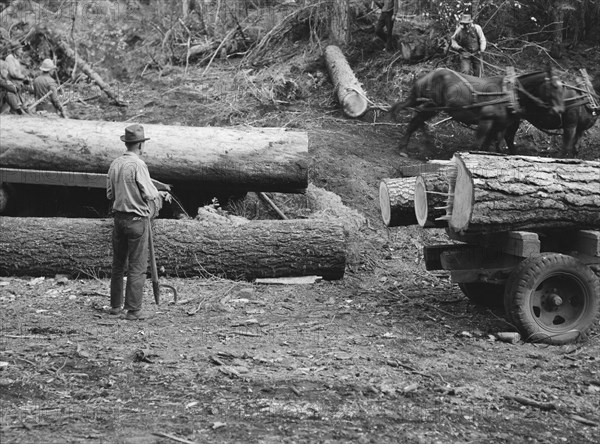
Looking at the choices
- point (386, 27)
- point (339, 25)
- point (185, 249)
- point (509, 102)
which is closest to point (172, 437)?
point (185, 249)

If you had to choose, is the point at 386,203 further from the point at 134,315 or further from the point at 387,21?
the point at 387,21

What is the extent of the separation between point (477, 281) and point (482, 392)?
204cm

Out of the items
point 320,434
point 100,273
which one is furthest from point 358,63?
point 320,434

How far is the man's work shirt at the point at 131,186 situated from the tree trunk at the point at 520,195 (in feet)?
9.54

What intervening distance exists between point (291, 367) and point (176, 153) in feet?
16.8

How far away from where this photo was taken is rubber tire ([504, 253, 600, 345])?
7434mm

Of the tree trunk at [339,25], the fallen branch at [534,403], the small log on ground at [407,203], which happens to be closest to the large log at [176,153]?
the small log on ground at [407,203]

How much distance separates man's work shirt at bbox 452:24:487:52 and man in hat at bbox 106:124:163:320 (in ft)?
29.7

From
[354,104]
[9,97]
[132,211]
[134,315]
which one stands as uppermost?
[354,104]

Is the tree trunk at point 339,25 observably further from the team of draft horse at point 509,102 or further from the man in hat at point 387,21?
the team of draft horse at point 509,102

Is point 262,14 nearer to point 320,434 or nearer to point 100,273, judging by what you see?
point 100,273

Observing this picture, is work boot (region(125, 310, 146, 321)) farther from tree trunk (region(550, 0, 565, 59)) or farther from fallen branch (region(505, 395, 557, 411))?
tree trunk (region(550, 0, 565, 59))

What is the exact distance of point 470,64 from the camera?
16.2 meters

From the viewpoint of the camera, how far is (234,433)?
202 inches
